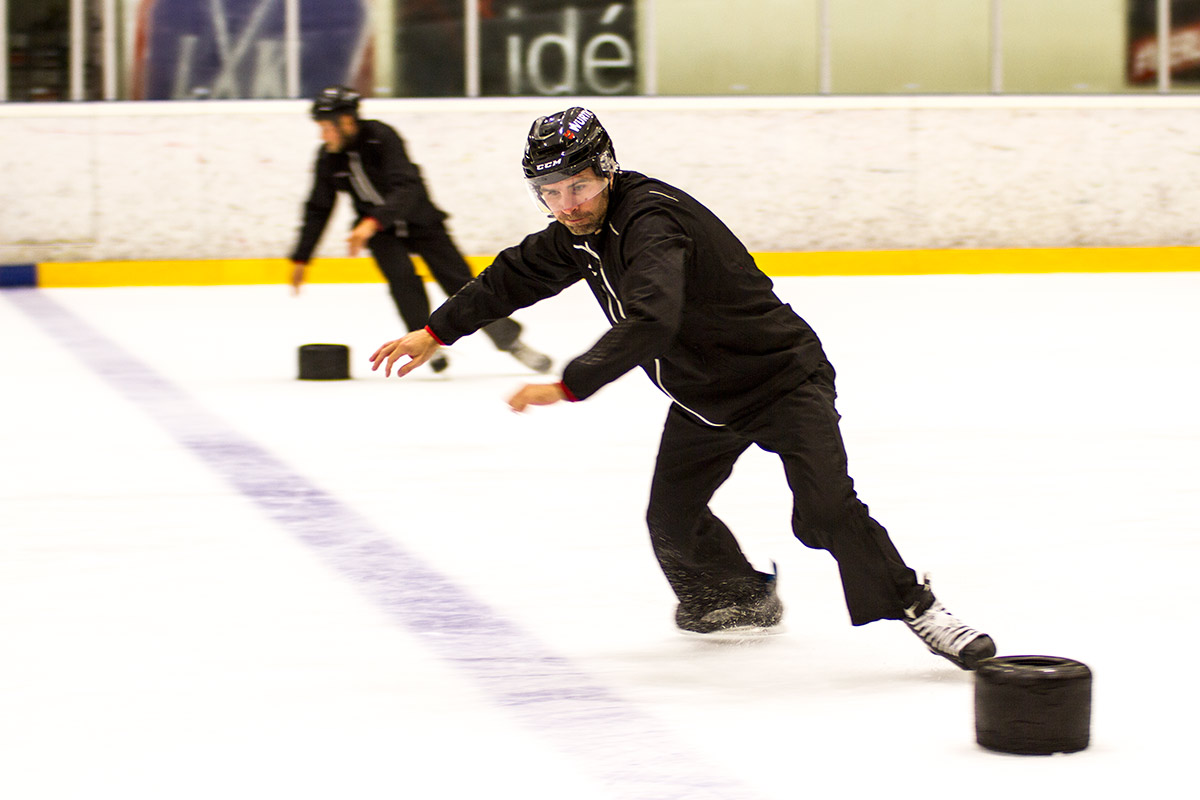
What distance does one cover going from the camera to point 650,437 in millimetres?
6270

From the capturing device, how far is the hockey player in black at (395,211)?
25.5 ft

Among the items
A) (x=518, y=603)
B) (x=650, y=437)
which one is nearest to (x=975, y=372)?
(x=650, y=437)

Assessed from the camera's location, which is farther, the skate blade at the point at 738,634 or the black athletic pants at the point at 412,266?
the black athletic pants at the point at 412,266

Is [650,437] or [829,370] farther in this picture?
[650,437]

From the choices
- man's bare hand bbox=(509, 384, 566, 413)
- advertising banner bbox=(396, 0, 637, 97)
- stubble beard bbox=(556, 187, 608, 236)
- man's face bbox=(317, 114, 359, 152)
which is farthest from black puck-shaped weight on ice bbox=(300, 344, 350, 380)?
advertising banner bbox=(396, 0, 637, 97)

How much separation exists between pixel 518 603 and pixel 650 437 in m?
2.46

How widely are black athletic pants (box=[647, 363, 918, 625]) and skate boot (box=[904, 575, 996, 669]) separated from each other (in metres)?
0.03

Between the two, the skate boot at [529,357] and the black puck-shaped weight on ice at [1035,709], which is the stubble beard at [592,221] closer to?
the black puck-shaped weight on ice at [1035,709]

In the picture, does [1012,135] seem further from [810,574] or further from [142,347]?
[810,574]

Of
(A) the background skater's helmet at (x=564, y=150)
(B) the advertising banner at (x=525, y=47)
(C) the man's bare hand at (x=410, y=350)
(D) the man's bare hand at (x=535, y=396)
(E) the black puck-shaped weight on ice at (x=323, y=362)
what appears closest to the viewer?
(D) the man's bare hand at (x=535, y=396)

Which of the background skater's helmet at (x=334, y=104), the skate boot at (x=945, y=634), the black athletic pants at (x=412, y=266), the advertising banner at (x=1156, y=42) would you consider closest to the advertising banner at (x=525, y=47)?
the advertising banner at (x=1156, y=42)

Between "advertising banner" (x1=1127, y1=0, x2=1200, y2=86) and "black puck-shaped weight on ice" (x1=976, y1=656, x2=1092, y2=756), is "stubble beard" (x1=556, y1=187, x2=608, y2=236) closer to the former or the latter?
"black puck-shaped weight on ice" (x1=976, y1=656, x2=1092, y2=756)

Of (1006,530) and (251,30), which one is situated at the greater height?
(251,30)

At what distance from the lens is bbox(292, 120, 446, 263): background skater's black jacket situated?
25.5 ft
